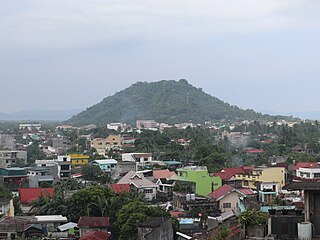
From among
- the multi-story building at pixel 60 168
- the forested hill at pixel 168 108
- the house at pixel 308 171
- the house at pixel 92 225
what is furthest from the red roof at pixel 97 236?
the forested hill at pixel 168 108

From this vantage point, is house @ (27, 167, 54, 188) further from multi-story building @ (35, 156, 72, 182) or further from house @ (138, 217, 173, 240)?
house @ (138, 217, 173, 240)

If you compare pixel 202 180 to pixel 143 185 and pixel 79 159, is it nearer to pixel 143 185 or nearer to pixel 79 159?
pixel 143 185

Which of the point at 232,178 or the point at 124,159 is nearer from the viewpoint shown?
the point at 232,178

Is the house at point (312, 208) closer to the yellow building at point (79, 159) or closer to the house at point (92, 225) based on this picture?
the house at point (92, 225)

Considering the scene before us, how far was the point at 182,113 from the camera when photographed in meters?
162

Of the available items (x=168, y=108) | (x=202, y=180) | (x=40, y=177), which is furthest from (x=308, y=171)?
(x=168, y=108)

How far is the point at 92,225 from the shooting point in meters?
22.7

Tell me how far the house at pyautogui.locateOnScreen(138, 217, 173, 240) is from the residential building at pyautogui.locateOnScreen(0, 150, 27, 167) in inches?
1486

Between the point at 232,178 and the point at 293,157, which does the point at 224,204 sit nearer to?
the point at 232,178

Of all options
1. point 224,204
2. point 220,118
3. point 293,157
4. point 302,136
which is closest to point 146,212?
point 224,204

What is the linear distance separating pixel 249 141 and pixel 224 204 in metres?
48.4

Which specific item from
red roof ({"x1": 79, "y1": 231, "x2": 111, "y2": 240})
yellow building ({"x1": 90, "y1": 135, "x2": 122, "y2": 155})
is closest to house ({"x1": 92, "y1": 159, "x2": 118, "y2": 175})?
yellow building ({"x1": 90, "y1": 135, "x2": 122, "y2": 155})

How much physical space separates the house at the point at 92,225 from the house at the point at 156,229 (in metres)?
3.36

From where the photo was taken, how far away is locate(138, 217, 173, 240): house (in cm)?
1823
